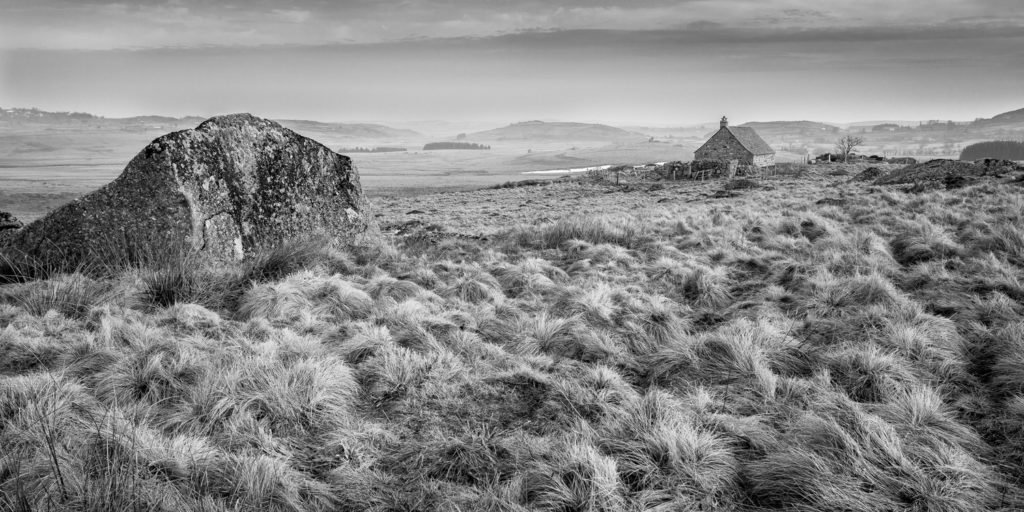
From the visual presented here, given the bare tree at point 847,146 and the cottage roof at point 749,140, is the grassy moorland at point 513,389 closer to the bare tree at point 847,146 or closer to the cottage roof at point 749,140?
the cottage roof at point 749,140

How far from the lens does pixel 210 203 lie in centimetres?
718

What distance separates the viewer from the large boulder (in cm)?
662

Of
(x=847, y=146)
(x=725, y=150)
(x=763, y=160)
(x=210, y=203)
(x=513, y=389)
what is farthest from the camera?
(x=847, y=146)

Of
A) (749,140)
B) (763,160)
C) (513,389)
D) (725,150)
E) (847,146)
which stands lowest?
(513,389)

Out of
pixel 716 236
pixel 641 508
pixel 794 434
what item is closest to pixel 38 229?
pixel 641 508

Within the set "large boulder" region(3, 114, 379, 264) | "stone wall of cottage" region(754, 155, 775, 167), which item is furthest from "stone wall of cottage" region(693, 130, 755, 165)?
"large boulder" region(3, 114, 379, 264)

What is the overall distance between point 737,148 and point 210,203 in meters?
50.1

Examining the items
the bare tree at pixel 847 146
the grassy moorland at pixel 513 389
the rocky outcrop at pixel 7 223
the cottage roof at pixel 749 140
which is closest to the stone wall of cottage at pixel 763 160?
the cottage roof at pixel 749 140

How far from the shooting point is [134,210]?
Result: 22.0ft

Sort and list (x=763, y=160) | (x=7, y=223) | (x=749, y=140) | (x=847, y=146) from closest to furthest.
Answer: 1. (x=7, y=223)
2. (x=763, y=160)
3. (x=749, y=140)
4. (x=847, y=146)

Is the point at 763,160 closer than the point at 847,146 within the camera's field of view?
Yes

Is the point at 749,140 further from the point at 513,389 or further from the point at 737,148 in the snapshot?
the point at 513,389

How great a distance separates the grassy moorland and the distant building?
45392 mm

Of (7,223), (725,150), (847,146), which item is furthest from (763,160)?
(7,223)
